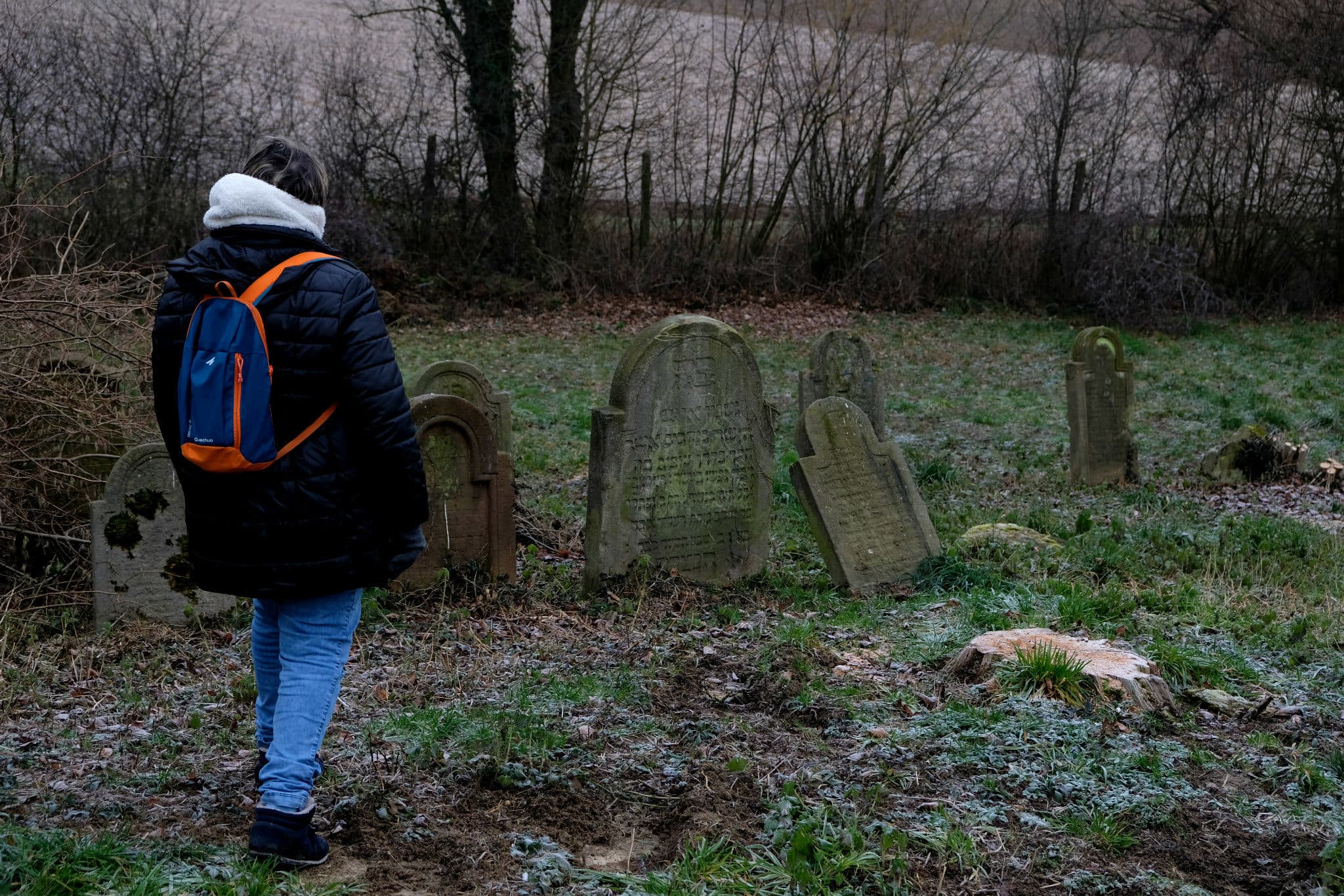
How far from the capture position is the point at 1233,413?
12.6 m

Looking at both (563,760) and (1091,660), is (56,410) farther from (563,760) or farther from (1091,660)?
(1091,660)

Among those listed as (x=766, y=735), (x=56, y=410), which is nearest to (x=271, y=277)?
(x=766, y=735)

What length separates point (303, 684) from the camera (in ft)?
10.8

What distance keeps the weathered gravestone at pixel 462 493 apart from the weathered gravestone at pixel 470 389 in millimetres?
1458

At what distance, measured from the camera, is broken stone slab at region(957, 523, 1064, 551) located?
7199mm

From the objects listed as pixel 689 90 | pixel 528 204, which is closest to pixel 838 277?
pixel 689 90

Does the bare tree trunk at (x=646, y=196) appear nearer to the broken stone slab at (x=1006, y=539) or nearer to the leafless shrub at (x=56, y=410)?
the broken stone slab at (x=1006, y=539)

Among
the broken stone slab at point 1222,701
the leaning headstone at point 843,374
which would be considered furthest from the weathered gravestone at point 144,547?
the leaning headstone at point 843,374

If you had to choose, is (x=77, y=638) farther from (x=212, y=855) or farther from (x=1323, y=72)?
(x=1323, y=72)

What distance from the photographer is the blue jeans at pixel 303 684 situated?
3221 mm

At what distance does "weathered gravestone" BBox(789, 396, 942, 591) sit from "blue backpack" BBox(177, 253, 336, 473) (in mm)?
3947

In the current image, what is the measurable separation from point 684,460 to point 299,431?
3435 mm

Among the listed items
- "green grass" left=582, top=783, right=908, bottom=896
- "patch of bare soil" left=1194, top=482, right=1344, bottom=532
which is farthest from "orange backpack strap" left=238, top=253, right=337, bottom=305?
"patch of bare soil" left=1194, top=482, right=1344, bottom=532

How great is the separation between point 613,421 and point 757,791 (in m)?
2.76
